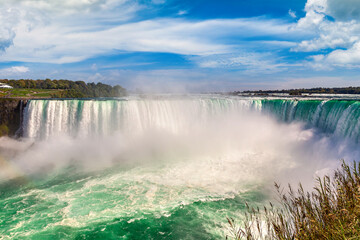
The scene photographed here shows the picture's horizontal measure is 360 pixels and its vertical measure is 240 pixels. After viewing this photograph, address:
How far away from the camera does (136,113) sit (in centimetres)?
2134

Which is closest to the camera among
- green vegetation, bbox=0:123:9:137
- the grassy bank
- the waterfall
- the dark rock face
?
the waterfall

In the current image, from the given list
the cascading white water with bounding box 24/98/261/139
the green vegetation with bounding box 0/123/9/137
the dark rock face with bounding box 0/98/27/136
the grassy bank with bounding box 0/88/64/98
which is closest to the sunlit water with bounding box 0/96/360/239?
the cascading white water with bounding box 24/98/261/139

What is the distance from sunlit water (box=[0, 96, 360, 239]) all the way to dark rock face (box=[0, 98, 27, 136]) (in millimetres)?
2716

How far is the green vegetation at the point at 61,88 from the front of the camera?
50.9m

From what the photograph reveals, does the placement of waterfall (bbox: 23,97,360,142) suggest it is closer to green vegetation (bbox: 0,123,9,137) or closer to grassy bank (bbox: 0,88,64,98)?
green vegetation (bbox: 0,123,9,137)

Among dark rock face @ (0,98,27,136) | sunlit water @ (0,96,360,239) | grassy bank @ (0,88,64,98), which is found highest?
grassy bank @ (0,88,64,98)

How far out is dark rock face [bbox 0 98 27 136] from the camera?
2297 cm

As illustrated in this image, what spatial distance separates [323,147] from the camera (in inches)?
628

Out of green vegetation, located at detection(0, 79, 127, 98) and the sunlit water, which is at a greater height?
green vegetation, located at detection(0, 79, 127, 98)

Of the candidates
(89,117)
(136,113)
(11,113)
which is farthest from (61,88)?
(136,113)

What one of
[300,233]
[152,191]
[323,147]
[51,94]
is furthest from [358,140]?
[51,94]

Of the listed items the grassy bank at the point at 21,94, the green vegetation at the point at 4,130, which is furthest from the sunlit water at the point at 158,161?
the grassy bank at the point at 21,94

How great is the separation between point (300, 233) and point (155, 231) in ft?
22.4

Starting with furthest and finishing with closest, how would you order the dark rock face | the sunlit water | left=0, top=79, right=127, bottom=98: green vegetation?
left=0, top=79, right=127, bottom=98: green vegetation < the dark rock face < the sunlit water
